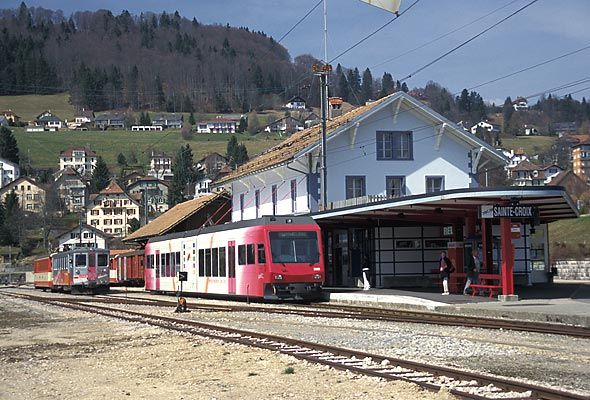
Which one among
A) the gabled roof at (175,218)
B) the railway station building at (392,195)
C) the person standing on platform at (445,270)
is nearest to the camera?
the person standing on platform at (445,270)

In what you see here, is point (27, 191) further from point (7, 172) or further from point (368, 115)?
point (368, 115)

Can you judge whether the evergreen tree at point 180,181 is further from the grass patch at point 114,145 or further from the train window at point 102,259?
the train window at point 102,259

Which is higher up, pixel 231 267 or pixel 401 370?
pixel 231 267

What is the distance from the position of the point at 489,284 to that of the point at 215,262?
424 inches

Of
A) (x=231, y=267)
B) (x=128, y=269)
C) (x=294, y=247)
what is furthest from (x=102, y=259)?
(x=294, y=247)

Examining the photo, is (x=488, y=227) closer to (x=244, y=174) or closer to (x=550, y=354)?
(x=550, y=354)

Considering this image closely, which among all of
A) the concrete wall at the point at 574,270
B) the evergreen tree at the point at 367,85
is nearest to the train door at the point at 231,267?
the concrete wall at the point at 574,270

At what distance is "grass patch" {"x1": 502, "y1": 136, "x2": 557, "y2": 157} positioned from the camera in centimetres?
17973

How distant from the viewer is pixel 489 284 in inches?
1145

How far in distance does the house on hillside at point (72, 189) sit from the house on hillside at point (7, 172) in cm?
1016

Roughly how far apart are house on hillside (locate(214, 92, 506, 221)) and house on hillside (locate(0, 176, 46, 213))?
4630 inches

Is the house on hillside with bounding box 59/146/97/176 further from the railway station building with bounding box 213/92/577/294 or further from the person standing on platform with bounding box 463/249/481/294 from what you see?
the person standing on platform with bounding box 463/249/481/294

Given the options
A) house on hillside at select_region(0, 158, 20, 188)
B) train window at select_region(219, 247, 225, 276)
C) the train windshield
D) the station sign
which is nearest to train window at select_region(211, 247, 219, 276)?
train window at select_region(219, 247, 225, 276)

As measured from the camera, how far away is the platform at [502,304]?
20.6 metres
